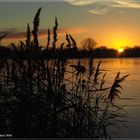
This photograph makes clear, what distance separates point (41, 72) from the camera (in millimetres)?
5098

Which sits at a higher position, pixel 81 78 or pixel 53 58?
pixel 53 58

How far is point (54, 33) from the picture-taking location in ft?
16.3

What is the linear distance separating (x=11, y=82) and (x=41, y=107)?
597 millimetres

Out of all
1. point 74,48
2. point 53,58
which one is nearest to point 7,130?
point 53,58

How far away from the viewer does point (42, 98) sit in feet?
16.0

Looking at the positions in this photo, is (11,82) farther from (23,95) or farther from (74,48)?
(74,48)

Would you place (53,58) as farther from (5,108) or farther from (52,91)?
(5,108)

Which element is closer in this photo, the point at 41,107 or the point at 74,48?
the point at 41,107

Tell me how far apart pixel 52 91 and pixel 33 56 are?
497 millimetres

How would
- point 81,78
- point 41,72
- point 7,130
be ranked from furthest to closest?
point 81,78
point 41,72
point 7,130

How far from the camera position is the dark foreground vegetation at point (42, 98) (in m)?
4.71

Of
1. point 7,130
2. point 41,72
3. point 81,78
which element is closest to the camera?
point 7,130

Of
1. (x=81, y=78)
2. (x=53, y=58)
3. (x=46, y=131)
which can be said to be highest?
(x=53, y=58)

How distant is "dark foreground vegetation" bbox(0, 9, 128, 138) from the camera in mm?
4715
